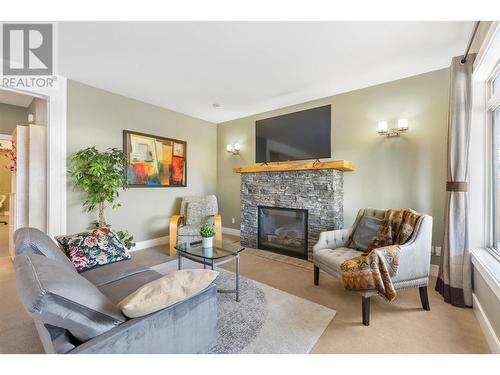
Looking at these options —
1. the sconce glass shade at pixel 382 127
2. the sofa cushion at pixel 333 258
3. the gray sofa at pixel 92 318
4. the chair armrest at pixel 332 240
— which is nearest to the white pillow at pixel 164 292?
the gray sofa at pixel 92 318

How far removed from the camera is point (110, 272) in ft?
6.07

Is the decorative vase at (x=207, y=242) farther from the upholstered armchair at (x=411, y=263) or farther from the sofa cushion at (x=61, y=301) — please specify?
the sofa cushion at (x=61, y=301)

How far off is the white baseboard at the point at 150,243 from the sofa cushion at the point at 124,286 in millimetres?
2197

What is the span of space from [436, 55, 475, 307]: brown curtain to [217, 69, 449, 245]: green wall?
2.19 ft

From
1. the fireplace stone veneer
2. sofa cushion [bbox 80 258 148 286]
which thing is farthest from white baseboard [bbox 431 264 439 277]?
sofa cushion [bbox 80 258 148 286]

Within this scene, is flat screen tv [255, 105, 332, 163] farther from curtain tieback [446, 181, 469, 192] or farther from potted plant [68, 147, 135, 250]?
potted plant [68, 147, 135, 250]

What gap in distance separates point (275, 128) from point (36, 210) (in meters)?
3.70

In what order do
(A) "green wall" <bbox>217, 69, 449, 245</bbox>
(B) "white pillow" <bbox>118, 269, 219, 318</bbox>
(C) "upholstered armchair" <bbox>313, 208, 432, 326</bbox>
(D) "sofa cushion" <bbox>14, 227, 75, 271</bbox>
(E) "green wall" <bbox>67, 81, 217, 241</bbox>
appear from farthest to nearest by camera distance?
(E) "green wall" <bbox>67, 81, 217, 241</bbox>
(A) "green wall" <bbox>217, 69, 449, 245</bbox>
(C) "upholstered armchair" <bbox>313, 208, 432, 326</bbox>
(D) "sofa cushion" <bbox>14, 227, 75, 271</bbox>
(B) "white pillow" <bbox>118, 269, 219, 318</bbox>

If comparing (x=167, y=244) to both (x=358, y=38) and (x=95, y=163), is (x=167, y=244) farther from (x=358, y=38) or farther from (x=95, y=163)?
(x=358, y=38)

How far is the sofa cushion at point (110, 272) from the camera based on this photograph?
1.74 m

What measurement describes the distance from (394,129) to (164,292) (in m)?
3.31

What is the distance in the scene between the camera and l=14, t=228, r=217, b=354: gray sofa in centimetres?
88

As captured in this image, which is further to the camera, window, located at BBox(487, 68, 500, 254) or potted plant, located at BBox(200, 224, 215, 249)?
potted plant, located at BBox(200, 224, 215, 249)

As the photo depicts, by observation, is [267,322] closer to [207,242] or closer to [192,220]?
[207,242]
